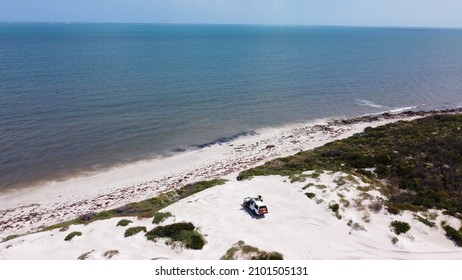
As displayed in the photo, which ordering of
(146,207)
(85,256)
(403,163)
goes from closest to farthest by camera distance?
(85,256), (146,207), (403,163)

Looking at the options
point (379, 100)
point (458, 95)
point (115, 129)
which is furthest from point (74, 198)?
point (458, 95)

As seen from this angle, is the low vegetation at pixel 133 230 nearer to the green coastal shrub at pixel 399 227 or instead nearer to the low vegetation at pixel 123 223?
the low vegetation at pixel 123 223

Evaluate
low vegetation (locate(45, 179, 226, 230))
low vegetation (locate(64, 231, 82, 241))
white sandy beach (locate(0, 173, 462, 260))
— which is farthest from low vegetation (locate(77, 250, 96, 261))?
low vegetation (locate(45, 179, 226, 230))

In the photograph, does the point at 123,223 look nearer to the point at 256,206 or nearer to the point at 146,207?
the point at 146,207

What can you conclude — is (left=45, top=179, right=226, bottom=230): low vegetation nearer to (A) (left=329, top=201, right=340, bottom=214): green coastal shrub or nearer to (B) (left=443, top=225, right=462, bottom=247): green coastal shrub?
(A) (left=329, top=201, right=340, bottom=214): green coastal shrub

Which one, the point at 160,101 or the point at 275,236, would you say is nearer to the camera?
the point at 275,236

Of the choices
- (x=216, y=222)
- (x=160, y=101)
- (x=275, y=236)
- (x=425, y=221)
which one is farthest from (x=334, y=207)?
(x=160, y=101)

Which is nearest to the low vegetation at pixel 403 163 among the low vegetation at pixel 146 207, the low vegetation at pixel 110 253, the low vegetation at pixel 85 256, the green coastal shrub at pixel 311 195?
the green coastal shrub at pixel 311 195
